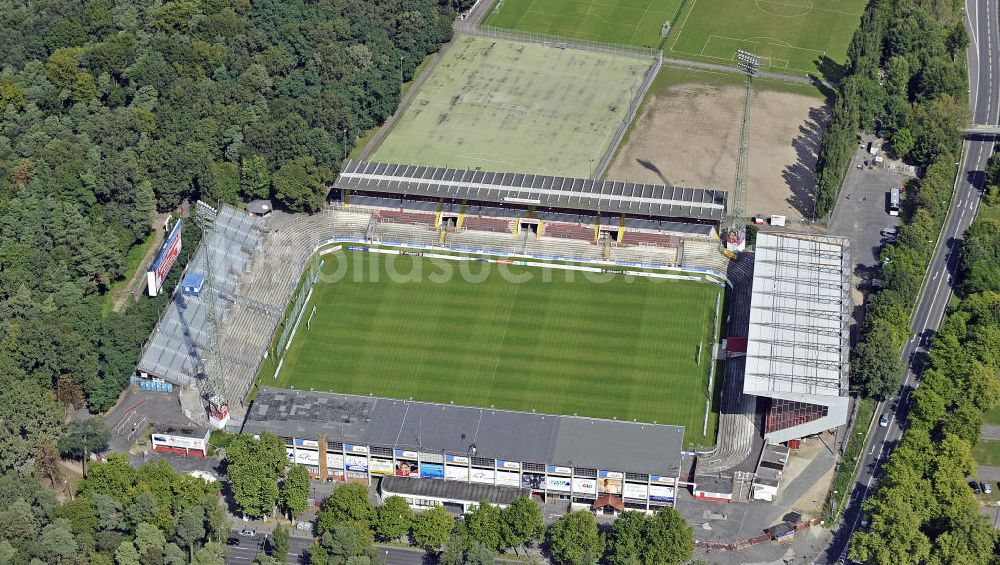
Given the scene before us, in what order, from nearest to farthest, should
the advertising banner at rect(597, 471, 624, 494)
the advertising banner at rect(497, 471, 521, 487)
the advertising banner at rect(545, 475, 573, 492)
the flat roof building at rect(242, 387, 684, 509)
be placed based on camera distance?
the advertising banner at rect(597, 471, 624, 494), the flat roof building at rect(242, 387, 684, 509), the advertising banner at rect(545, 475, 573, 492), the advertising banner at rect(497, 471, 521, 487)

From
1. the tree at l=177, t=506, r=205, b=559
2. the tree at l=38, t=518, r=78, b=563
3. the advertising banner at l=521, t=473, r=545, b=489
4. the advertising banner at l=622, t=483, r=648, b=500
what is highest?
the advertising banner at l=622, t=483, r=648, b=500

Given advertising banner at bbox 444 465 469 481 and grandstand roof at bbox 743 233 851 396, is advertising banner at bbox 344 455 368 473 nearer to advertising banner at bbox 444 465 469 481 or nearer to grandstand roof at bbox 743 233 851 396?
advertising banner at bbox 444 465 469 481

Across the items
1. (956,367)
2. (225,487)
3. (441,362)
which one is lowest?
(225,487)

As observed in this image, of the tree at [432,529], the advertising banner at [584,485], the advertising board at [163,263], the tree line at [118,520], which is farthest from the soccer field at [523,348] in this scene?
the tree line at [118,520]

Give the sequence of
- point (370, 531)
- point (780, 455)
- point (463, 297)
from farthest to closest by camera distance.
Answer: point (463, 297) < point (780, 455) < point (370, 531)

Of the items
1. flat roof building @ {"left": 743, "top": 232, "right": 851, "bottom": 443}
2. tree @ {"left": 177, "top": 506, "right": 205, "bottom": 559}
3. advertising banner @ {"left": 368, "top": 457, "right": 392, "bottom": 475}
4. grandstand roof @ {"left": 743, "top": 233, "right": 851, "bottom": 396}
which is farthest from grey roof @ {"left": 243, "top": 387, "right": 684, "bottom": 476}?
tree @ {"left": 177, "top": 506, "right": 205, "bottom": 559}

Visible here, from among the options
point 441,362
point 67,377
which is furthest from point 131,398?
point 441,362

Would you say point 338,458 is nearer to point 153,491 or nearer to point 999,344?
point 153,491
